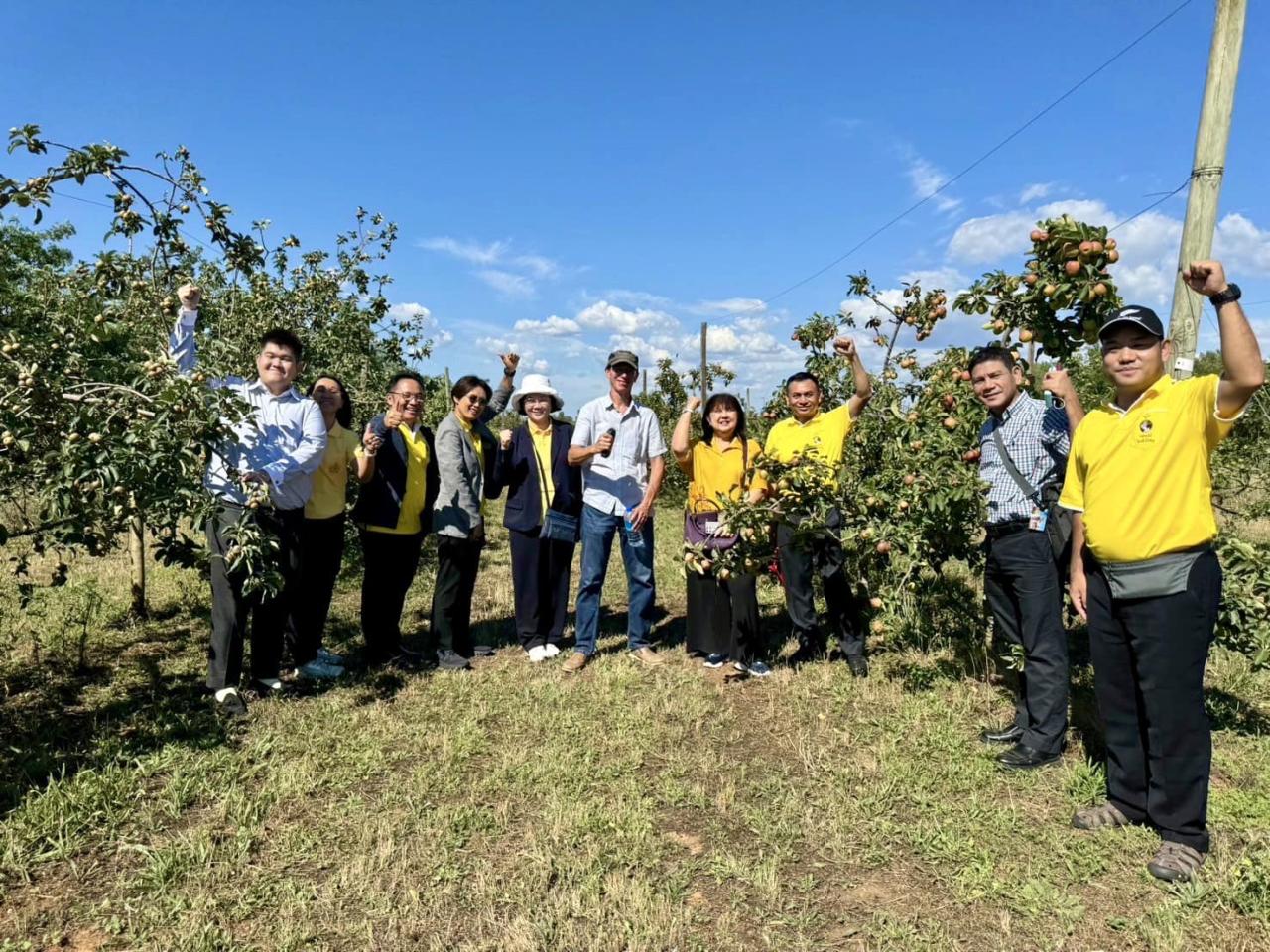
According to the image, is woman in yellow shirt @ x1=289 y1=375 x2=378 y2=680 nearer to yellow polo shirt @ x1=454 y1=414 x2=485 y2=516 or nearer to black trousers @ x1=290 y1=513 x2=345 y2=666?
black trousers @ x1=290 y1=513 x2=345 y2=666

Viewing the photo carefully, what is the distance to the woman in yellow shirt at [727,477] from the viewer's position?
15.3 ft

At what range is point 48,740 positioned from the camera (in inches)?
139

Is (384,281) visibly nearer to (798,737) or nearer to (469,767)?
(469,767)

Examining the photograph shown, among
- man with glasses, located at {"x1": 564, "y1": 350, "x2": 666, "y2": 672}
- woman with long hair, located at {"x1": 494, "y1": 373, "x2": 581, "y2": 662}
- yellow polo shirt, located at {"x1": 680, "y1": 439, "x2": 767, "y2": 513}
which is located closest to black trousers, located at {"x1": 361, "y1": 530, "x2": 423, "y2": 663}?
woman with long hair, located at {"x1": 494, "y1": 373, "x2": 581, "y2": 662}

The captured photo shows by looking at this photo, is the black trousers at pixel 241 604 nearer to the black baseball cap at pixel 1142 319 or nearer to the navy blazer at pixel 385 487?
the navy blazer at pixel 385 487

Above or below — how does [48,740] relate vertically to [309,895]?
above

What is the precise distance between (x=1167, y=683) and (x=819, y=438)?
2240 millimetres

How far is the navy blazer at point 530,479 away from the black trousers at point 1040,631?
2691mm

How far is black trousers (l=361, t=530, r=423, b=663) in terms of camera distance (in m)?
4.82

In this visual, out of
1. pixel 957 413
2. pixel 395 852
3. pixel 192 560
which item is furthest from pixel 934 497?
pixel 192 560

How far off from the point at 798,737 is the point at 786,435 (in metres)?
1.86

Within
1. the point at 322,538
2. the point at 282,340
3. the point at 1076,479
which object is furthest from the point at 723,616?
the point at 282,340

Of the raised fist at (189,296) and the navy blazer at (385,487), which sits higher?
the raised fist at (189,296)

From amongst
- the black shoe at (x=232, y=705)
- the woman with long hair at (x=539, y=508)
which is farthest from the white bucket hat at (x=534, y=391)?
the black shoe at (x=232, y=705)
